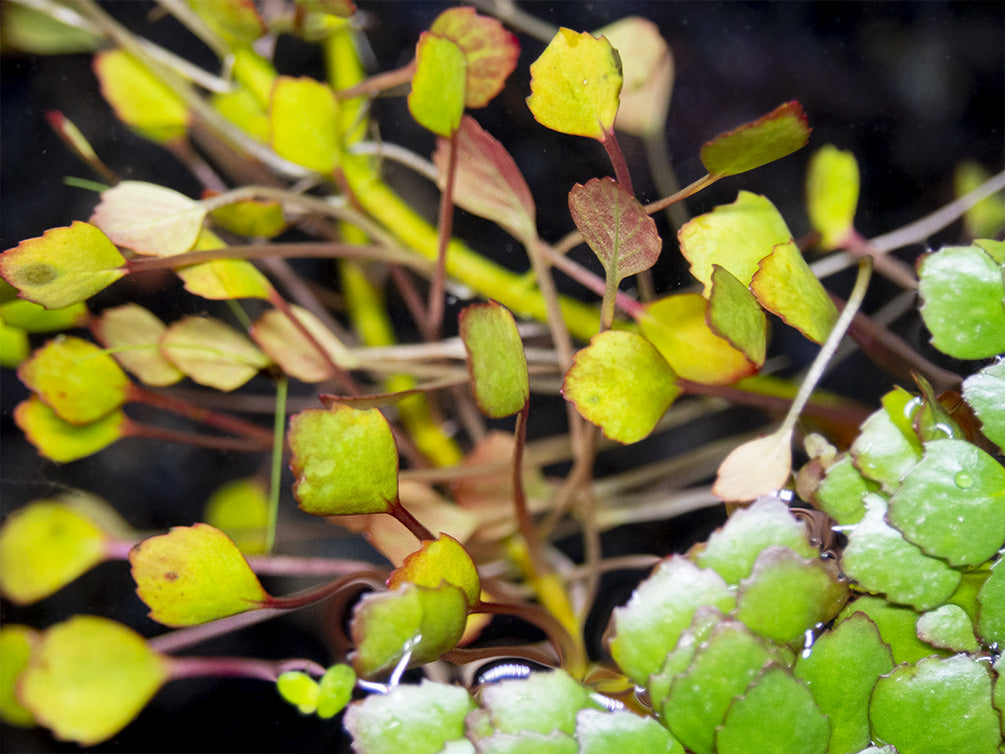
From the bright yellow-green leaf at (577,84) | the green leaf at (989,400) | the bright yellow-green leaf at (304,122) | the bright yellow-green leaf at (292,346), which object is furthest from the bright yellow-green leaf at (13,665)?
the green leaf at (989,400)

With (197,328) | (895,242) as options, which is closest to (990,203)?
(895,242)

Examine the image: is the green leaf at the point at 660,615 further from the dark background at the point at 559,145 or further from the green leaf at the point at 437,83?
the green leaf at the point at 437,83

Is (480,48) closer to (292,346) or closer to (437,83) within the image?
(437,83)

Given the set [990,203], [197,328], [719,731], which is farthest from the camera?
[990,203]

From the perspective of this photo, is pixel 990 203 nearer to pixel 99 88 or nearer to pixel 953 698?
pixel 953 698

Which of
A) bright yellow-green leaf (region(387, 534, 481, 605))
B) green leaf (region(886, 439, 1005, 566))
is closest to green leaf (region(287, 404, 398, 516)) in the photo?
bright yellow-green leaf (region(387, 534, 481, 605))

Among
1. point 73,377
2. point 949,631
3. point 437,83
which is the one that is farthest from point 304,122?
point 949,631
